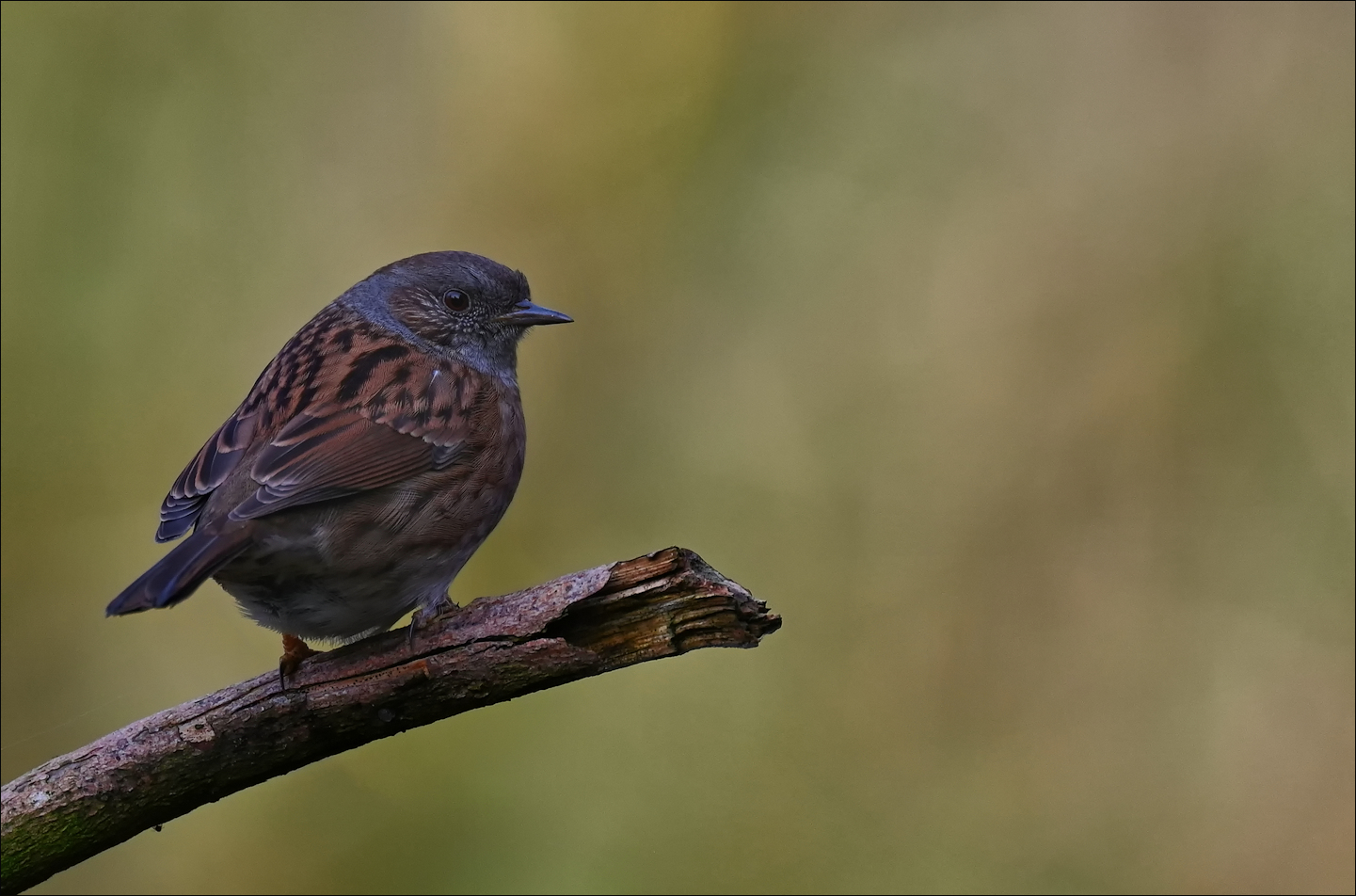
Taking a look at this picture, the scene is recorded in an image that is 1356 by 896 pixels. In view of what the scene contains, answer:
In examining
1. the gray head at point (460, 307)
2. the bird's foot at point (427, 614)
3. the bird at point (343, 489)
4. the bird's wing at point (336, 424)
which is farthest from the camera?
the gray head at point (460, 307)

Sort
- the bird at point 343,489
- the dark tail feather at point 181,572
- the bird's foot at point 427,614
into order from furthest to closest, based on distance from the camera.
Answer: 1. the bird at point 343,489
2. the bird's foot at point 427,614
3. the dark tail feather at point 181,572

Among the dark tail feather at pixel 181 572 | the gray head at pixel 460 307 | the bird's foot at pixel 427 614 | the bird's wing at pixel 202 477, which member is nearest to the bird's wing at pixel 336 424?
the bird's wing at pixel 202 477

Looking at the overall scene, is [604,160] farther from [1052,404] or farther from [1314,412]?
[1314,412]

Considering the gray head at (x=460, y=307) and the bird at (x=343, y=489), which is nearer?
the bird at (x=343, y=489)

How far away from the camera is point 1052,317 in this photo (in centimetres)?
690

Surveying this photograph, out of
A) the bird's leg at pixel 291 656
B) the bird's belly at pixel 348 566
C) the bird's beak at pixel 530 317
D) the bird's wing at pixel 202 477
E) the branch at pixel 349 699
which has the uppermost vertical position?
the bird's beak at pixel 530 317

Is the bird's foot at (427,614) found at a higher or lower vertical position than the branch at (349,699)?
higher

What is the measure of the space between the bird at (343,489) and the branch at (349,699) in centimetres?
16

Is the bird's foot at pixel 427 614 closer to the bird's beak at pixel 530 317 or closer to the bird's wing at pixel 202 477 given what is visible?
the bird's wing at pixel 202 477

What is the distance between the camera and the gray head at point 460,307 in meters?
4.84

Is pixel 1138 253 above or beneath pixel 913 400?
above

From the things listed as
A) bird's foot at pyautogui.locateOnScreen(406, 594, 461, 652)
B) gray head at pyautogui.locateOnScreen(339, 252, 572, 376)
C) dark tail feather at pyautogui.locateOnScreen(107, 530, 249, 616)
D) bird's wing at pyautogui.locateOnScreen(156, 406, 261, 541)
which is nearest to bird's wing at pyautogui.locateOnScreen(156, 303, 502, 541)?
bird's wing at pyautogui.locateOnScreen(156, 406, 261, 541)

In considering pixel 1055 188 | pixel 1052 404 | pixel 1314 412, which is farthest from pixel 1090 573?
pixel 1055 188

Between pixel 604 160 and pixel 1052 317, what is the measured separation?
2506mm
